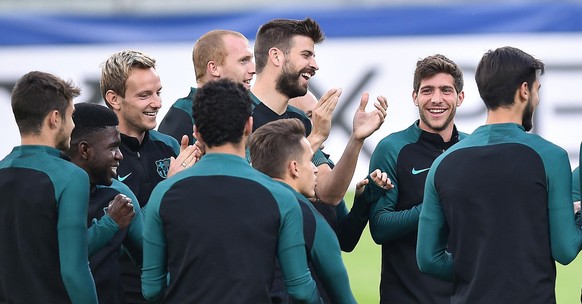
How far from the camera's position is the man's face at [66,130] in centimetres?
462

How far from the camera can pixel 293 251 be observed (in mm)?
4070

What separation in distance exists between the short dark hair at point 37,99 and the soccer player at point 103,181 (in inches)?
13.1

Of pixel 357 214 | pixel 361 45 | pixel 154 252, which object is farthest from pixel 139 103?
pixel 361 45

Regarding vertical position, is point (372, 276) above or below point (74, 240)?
below

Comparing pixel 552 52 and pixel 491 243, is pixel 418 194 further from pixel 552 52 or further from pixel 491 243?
pixel 552 52

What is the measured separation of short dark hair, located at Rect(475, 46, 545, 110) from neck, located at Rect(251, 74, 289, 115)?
4.63ft

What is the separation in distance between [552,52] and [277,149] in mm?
8203

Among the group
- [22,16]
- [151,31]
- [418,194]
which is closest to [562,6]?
[151,31]

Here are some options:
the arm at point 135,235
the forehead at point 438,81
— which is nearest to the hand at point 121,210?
the arm at point 135,235

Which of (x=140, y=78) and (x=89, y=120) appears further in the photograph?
(x=140, y=78)

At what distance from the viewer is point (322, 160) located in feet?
18.2

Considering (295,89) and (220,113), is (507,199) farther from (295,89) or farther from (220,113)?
(295,89)

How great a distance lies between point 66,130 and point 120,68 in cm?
119

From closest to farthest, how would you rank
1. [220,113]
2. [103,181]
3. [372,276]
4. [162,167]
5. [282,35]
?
[220,113]
[103,181]
[162,167]
[282,35]
[372,276]
